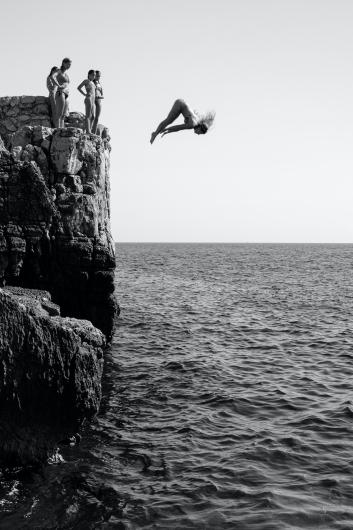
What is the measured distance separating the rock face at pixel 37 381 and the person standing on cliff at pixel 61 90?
12.8 m

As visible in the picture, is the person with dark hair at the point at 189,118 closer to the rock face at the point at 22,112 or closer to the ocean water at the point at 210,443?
the ocean water at the point at 210,443

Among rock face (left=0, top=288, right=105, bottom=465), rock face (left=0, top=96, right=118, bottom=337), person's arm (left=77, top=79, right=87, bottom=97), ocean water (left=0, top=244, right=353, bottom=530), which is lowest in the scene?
ocean water (left=0, top=244, right=353, bottom=530)

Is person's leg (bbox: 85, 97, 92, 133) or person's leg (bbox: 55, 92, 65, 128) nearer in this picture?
person's leg (bbox: 85, 97, 92, 133)

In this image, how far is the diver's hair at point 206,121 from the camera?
35.9ft

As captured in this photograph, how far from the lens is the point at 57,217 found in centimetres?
1875

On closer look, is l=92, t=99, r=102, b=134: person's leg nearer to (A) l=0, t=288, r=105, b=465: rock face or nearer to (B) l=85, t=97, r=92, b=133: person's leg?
(B) l=85, t=97, r=92, b=133: person's leg

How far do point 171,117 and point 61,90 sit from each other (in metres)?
12.1

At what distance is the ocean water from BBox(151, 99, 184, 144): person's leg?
803cm

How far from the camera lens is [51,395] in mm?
11570

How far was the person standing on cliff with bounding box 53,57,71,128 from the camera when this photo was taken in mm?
21078

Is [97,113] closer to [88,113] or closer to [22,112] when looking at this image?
[88,113]

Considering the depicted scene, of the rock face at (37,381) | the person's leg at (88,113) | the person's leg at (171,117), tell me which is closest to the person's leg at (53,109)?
the person's leg at (88,113)

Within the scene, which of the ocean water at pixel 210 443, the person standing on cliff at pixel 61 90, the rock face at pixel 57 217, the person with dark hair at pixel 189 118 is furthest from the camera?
the person standing on cliff at pixel 61 90

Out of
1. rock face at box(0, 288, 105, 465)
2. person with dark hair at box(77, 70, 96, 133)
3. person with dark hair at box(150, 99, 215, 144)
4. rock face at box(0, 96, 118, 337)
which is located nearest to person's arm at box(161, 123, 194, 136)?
person with dark hair at box(150, 99, 215, 144)
